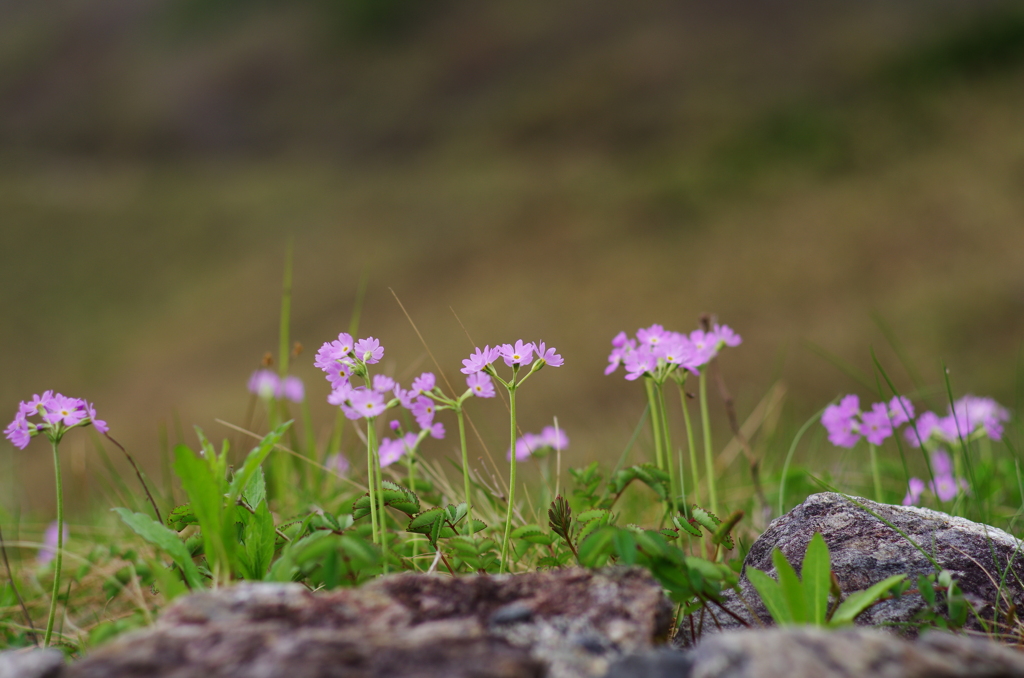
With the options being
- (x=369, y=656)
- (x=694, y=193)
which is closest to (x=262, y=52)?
(x=694, y=193)

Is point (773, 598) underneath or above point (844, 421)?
underneath

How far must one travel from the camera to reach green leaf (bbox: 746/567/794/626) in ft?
3.45

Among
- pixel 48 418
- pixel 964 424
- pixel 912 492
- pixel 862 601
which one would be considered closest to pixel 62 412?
pixel 48 418

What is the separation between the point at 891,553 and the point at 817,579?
12.4 inches

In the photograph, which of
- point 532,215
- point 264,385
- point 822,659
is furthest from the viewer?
point 532,215

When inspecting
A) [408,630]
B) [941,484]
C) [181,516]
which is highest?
[181,516]

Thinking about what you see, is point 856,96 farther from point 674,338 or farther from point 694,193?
point 674,338

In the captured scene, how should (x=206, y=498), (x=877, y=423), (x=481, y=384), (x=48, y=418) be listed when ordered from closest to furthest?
(x=206, y=498) → (x=48, y=418) → (x=481, y=384) → (x=877, y=423)

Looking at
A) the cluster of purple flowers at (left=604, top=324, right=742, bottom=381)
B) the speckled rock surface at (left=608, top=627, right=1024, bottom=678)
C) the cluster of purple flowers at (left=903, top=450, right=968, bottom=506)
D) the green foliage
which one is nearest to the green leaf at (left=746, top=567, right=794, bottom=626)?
the green foliage

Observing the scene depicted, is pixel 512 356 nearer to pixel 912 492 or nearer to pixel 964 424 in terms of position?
pixel 912 492

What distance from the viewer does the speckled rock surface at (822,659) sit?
710mm

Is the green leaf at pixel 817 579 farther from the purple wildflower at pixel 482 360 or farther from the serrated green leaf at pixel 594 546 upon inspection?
the purple wildflower at pixel 482 360

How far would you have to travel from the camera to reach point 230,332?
9.46 metres

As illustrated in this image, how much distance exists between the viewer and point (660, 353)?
142 centimetres
